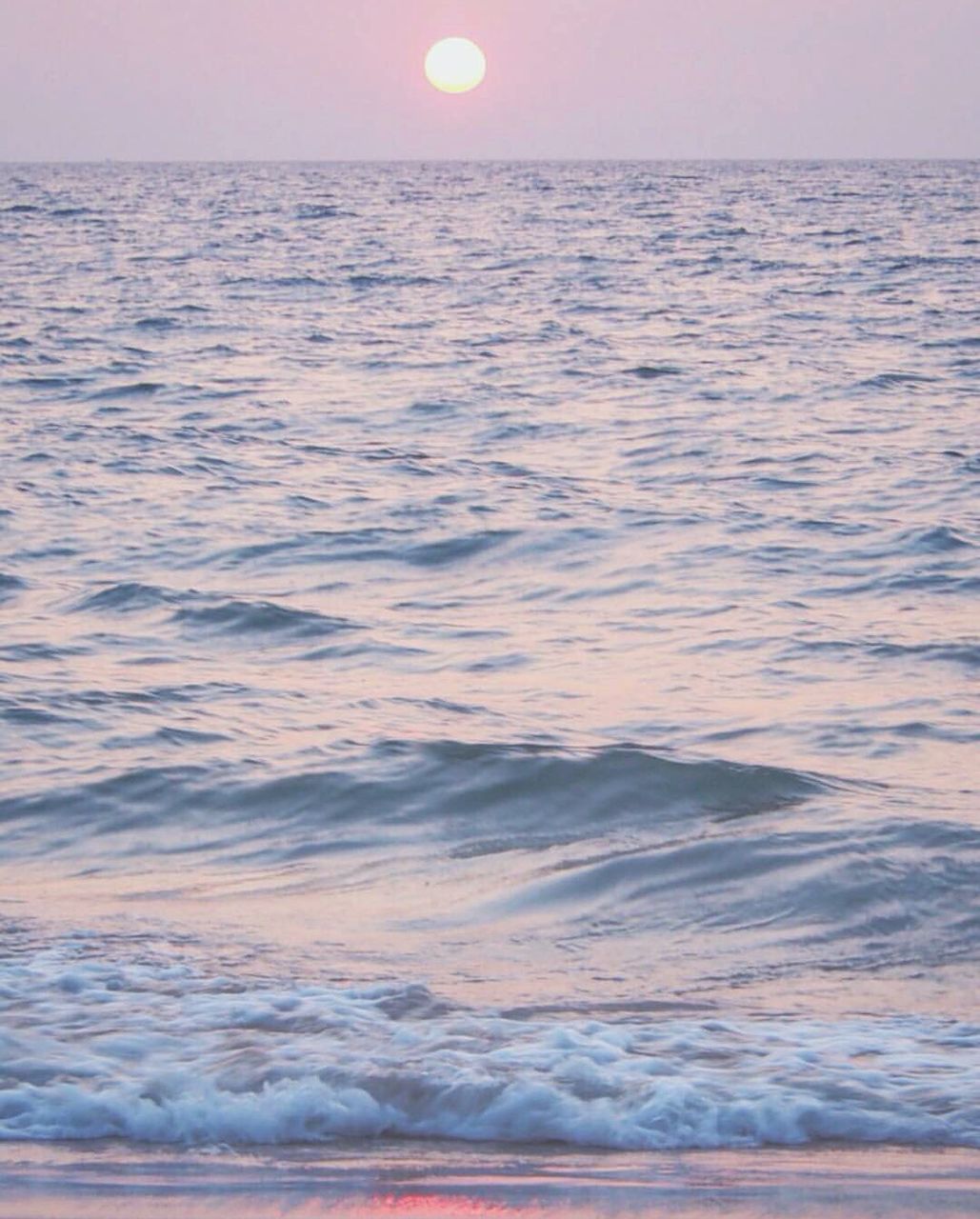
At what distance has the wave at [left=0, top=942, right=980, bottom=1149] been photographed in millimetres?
3812

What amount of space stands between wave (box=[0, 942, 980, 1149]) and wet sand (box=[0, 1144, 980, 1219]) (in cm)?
9

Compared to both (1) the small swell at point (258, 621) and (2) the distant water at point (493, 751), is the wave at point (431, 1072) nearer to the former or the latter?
(2) the distant water at point (493, 751)

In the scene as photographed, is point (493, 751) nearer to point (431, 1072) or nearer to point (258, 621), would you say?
point (258, 621)

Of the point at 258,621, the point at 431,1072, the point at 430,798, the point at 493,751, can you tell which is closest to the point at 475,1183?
the point at 431,1072

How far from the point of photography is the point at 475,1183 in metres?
3.50

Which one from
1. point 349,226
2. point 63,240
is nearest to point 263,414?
point 63,240

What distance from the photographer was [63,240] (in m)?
40.1

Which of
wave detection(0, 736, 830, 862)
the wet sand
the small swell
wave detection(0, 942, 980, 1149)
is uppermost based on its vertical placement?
the small swell

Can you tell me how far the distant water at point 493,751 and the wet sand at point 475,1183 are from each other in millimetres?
110

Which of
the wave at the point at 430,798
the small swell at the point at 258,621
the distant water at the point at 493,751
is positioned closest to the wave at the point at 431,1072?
the distant water at the point at 493,751

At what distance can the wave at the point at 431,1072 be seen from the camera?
12.5 feet

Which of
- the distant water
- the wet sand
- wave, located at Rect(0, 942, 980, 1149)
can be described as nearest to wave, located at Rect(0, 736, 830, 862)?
the distant water

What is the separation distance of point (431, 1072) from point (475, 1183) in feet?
1.92

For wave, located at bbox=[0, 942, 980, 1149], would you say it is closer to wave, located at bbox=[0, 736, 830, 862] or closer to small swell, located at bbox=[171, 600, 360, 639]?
wave, located at bbox=[0, 736, 830, 862]
